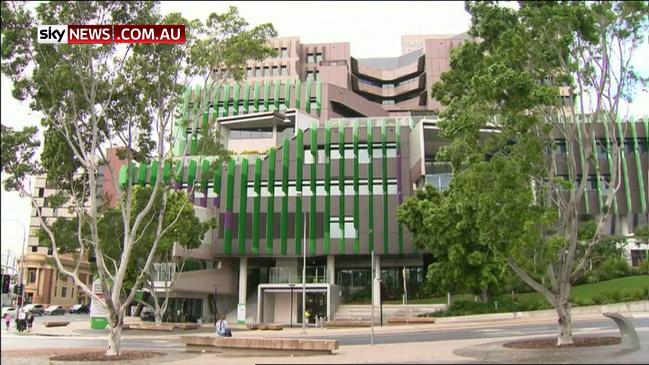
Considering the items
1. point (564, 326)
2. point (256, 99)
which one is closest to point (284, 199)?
point (256, 99)

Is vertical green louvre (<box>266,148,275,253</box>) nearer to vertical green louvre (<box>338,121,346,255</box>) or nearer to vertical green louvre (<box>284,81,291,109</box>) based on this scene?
vertical green louvre (<box>338,121,346,255</box>)

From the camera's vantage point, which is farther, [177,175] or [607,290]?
[607,290]

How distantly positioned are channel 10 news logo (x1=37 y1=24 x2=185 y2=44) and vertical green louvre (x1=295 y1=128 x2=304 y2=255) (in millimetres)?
33212

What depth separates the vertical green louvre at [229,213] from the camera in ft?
179

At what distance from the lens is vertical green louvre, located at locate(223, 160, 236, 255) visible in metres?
54.6

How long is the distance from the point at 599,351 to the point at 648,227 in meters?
41.2

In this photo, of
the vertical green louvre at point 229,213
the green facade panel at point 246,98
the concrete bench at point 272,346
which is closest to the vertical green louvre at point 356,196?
the vertical green louvre at point 229,213

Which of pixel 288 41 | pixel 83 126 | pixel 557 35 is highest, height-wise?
pixel 288 41

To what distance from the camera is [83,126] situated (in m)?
24.0

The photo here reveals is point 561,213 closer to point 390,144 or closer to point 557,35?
point 557,35

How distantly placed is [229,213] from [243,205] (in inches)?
61.2

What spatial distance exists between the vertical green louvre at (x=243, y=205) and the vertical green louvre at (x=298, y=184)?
16.3ft

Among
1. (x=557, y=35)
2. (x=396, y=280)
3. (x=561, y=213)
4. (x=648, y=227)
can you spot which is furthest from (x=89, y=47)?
(x=648, y=227)

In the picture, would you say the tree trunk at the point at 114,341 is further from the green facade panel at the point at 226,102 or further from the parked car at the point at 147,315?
the green facade panel at the point at 226,102
